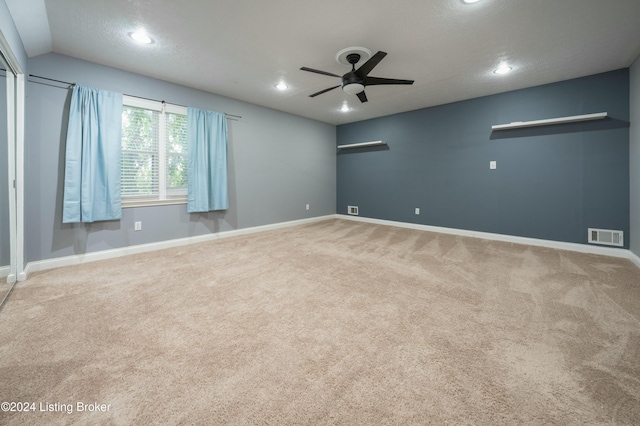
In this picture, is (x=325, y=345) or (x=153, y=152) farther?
(x=153, y=152)

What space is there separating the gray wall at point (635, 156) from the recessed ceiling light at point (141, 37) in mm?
5837

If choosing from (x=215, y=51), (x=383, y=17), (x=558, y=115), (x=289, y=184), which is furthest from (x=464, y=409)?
(x=289, y=184)

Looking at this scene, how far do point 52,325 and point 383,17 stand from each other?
12.4ft

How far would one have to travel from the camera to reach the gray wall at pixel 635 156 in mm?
3225

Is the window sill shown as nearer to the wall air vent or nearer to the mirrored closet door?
the mirrored closet door

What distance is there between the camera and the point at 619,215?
3.62 m

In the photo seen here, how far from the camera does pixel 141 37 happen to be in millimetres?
2789

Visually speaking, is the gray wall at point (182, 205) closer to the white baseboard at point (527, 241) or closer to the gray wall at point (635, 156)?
the white baseboard at point (527, 241)

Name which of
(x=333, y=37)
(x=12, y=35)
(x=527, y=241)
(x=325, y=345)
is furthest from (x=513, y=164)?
(x=12, y=35)

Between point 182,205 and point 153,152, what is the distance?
2.98 ft

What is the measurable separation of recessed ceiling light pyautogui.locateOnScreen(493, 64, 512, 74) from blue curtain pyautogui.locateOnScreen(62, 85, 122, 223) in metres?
5.22

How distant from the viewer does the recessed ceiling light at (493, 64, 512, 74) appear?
348 cm

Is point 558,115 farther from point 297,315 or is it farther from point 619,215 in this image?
point 297,315

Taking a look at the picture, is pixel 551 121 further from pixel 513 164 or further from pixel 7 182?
pixel 7 182
